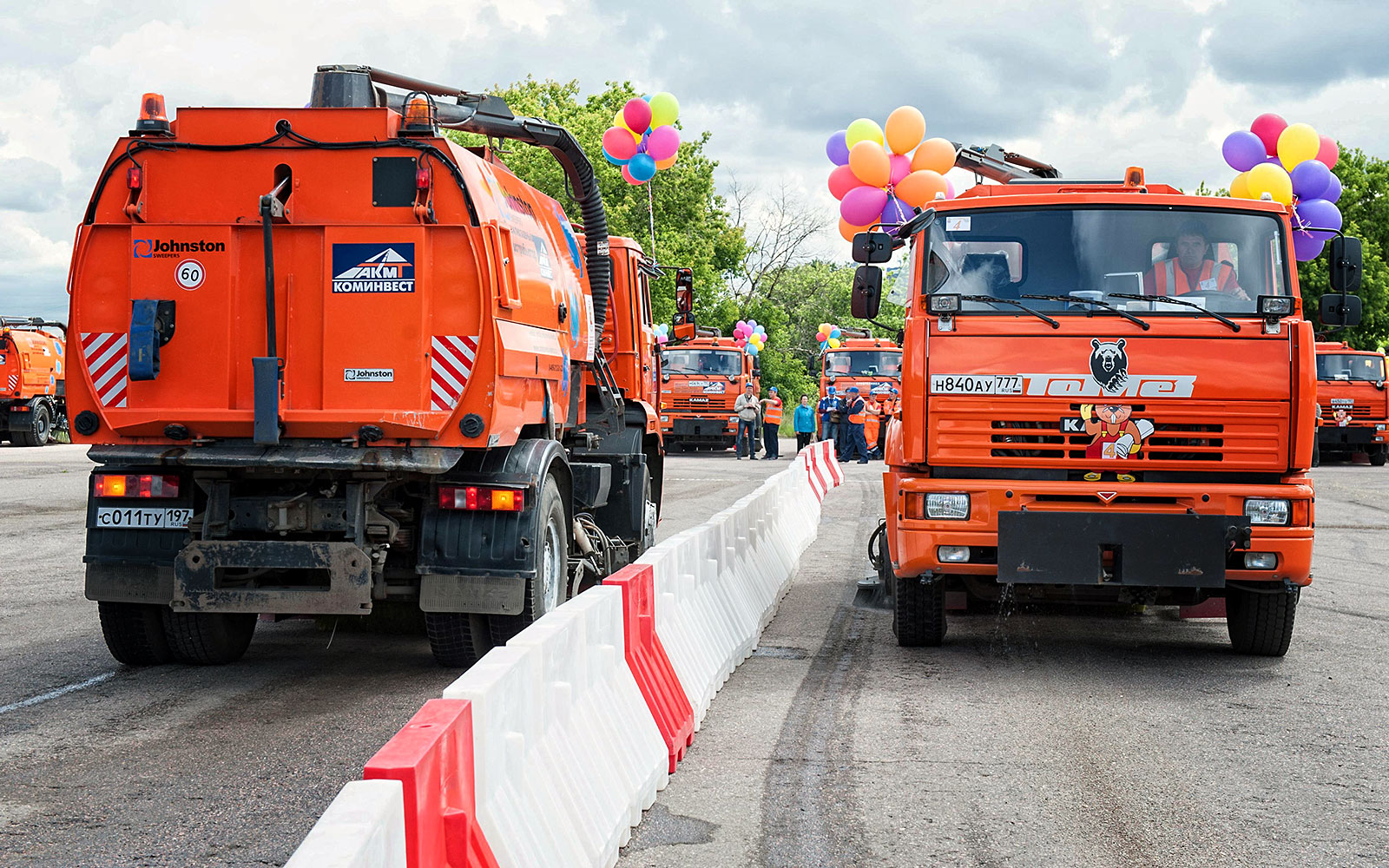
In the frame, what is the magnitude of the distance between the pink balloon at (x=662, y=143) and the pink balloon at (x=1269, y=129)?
8931mm

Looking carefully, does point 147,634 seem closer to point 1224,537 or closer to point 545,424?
point 545,424

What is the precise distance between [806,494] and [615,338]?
410cm

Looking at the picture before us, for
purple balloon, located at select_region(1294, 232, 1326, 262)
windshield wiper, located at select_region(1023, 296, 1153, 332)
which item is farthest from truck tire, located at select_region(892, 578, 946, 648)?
purple balloon, located at select_region(1294, 232, 1326, 262)

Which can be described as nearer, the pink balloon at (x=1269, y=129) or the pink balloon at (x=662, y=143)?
the pink balloon at (x=1269, y=129)

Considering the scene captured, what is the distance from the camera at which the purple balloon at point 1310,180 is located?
58.9 feet

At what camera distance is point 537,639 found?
14.1 feet

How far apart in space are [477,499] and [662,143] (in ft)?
54.3

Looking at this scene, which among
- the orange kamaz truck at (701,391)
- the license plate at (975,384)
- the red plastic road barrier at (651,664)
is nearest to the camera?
the red plastic road barrier at (651,664)

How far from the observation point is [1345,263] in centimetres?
841

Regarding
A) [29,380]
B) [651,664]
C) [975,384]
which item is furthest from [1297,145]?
[29,380]

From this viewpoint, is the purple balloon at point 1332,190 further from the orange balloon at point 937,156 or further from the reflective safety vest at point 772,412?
the reflective safety vest at point 772,412

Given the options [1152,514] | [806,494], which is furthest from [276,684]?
[806,494]

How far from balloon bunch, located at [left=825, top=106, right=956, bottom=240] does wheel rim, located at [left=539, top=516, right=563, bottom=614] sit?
9.61 m

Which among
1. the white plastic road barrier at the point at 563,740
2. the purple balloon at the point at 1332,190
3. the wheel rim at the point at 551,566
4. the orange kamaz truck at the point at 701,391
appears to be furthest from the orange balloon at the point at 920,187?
the orange kamaz truck at the point at 701,391
